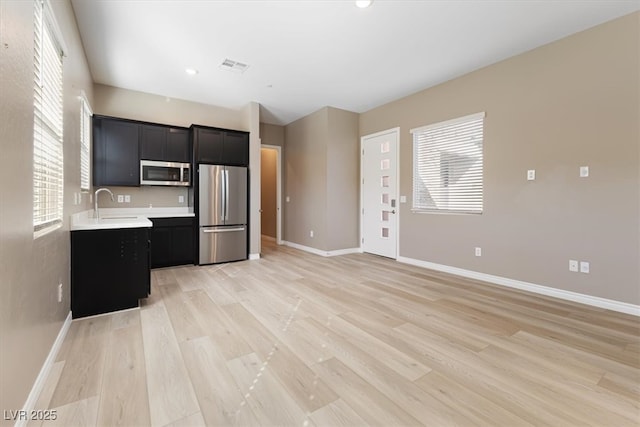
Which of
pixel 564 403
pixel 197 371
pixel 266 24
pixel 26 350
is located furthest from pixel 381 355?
pixel 266 24

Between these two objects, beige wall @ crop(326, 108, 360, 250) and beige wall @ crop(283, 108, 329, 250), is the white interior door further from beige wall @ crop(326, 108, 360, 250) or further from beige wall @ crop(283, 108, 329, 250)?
beige wall @ crop(283, 108, 329, 250)

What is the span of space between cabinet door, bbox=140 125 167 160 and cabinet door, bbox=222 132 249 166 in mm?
972

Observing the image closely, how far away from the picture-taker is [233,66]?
12.7 ft

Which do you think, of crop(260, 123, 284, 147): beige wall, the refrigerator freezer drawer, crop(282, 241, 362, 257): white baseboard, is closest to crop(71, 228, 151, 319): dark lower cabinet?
the refrigerator freezer drawer

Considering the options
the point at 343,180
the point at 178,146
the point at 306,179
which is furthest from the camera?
the point at 306,179

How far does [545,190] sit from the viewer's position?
3293 mm

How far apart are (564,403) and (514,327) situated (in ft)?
3.25

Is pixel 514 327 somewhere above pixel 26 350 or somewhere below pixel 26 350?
below

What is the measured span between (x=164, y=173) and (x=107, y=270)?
236cm

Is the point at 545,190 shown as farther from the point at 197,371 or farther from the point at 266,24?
the point at 197,371

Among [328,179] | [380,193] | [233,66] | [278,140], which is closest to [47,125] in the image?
[233,66]

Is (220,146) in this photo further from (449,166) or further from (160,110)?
(449,166)

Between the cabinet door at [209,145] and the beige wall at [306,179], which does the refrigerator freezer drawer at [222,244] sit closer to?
the cabinet door at [209,145]

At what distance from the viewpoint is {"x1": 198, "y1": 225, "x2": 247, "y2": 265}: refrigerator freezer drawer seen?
15.4ft
